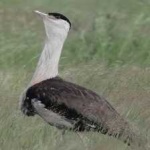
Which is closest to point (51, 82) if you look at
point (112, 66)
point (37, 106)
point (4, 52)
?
point (37, 106)

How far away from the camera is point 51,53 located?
8203 millimetres

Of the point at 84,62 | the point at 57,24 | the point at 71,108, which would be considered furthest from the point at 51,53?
the point at 84,62

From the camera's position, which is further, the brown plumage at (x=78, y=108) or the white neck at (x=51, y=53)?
the white neck at (x=51, y=53)

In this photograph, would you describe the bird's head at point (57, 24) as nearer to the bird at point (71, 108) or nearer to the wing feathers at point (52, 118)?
the bird at point (71, 108)

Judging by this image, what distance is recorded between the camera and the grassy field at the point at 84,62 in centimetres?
725

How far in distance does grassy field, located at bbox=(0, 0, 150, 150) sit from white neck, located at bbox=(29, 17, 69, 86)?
391 mm

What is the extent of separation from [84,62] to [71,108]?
13.5ft

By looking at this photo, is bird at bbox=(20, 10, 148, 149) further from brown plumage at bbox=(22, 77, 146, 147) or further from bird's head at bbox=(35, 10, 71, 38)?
bird's head at bbox=(35, 10, 71, 38)

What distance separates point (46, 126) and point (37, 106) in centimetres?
18

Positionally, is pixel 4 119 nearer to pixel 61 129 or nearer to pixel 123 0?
pixel 61 129

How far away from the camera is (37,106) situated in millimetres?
7625

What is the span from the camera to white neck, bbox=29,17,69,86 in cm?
805

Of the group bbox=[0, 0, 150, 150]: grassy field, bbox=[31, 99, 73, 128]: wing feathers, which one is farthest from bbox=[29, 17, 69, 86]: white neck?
bbox=[31, 99, 73, 128]: wing feathers

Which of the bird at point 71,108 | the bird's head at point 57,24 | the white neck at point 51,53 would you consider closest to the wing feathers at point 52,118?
the bird at point 71,108
